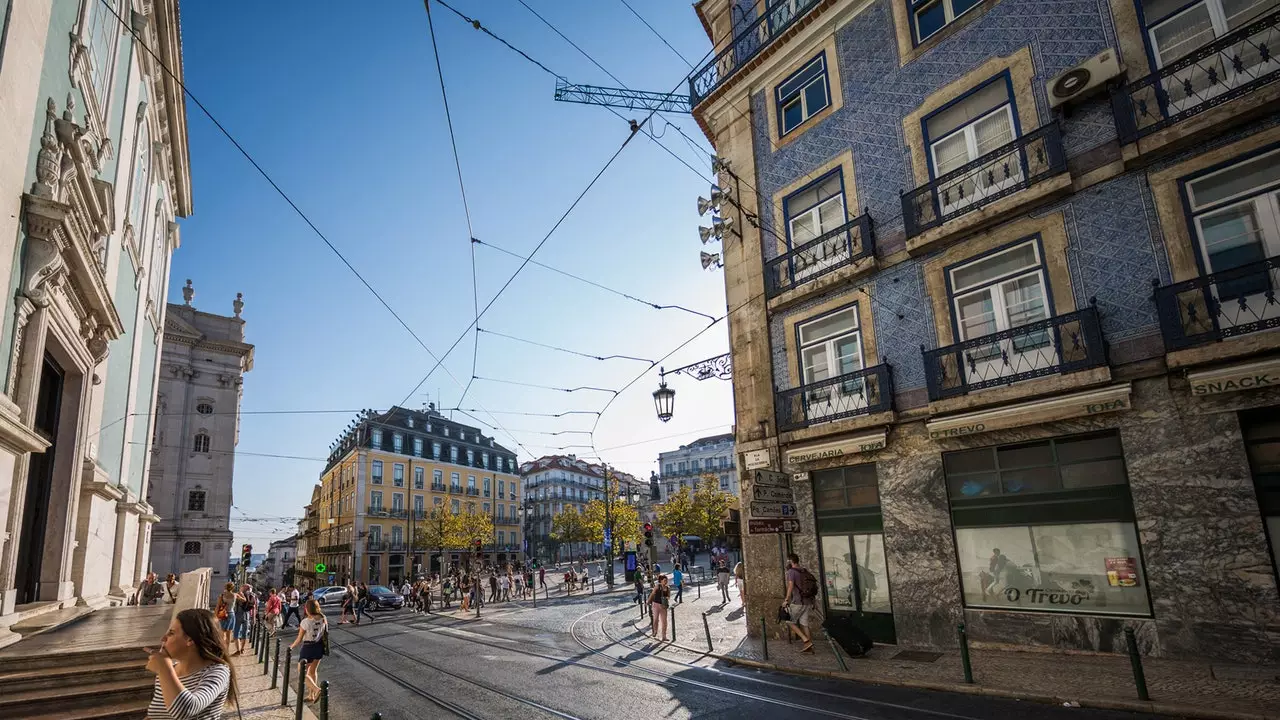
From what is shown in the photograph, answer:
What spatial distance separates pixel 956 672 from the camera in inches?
382

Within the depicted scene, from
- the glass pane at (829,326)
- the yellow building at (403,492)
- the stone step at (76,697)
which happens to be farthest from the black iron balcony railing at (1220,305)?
the yellow building at (403,492)

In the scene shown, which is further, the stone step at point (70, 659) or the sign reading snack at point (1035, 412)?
the sign reading snack at point (1035, 412)

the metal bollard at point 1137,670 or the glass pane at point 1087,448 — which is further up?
the glass pane at point 1087,448

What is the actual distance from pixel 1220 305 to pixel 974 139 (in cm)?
536

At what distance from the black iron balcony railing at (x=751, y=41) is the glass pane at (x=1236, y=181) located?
31.2 feet

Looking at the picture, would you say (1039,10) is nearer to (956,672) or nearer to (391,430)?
(956,672)

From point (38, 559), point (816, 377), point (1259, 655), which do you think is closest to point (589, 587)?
point (816, 377)

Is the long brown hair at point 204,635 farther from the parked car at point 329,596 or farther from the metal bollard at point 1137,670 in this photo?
the parked car at point 329,596

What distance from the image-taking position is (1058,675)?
29.3 feet

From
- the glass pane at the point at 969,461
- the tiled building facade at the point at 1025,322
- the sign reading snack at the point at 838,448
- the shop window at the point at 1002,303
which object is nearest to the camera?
the tiled building facade at the point at 1025,322

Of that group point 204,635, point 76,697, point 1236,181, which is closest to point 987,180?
point 1236,181

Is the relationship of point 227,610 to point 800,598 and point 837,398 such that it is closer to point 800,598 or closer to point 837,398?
point 800,598

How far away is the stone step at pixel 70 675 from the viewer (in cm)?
614

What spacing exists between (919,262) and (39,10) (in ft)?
47.6
